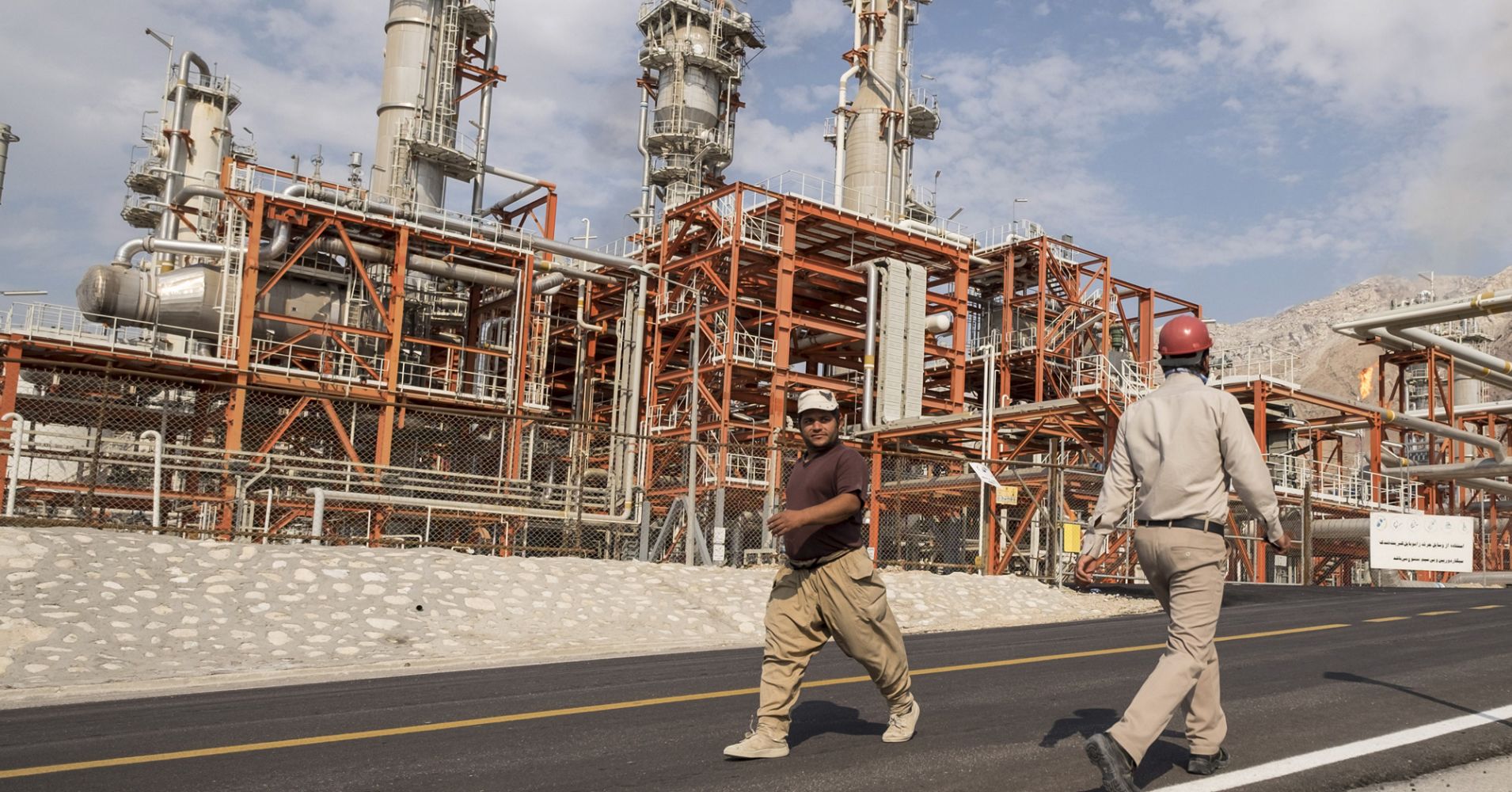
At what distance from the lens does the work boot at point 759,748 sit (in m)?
5.08

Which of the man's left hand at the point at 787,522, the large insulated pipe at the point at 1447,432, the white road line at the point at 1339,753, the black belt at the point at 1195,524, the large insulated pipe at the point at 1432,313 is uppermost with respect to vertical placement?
the large insulated pipe at the point at 1432,313

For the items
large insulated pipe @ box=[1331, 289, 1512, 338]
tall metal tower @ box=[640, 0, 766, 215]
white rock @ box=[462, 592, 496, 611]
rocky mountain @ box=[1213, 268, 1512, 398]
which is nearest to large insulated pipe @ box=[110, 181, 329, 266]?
tall metal tower @ box=[640, 0, 766, 215]

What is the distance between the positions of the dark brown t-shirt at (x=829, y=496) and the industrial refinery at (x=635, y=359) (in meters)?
20.7

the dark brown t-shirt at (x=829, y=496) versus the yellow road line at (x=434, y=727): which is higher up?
the dark brown t-shirt at (x=829, y=496)

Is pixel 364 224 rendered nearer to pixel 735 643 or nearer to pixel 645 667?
pixel 735 643

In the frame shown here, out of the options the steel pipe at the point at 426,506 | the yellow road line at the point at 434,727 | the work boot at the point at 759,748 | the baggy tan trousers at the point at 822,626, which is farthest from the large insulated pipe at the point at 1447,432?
the work boot at the point at 759,748

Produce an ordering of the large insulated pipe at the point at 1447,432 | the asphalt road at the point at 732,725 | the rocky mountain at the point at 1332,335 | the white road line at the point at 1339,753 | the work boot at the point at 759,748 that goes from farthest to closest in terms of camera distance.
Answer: the rocky mountain at the point at 1332,335 → the large insulated pipe at the point at 1447,432 → the work boot at the point at 759,748 → the asphalt road at the point at 732,725 → the white road line at the point at 1339,753

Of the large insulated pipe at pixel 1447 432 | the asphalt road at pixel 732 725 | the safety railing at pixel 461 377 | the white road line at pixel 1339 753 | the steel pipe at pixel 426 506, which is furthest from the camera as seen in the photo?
the large insulated pipe at pixel 1447 432

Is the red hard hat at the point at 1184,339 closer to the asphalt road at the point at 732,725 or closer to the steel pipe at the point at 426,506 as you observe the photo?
the asphalt road at the point at 732,725

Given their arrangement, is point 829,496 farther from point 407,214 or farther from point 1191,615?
point 407,214

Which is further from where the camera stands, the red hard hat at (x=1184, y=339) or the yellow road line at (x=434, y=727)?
the yellow road line at (x=434, y=727)

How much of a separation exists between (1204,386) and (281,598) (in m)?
9.97

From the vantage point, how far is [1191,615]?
4.65 m

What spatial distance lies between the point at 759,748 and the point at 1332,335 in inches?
6577
